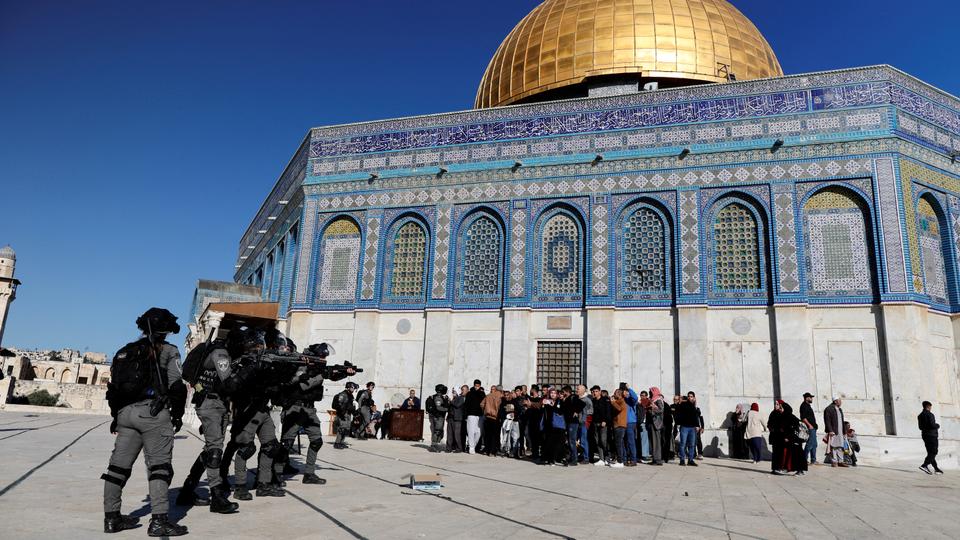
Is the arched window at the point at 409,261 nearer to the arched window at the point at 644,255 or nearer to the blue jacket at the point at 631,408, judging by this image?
the arched window at the point at 644,255

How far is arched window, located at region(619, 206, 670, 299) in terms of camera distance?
16.0m

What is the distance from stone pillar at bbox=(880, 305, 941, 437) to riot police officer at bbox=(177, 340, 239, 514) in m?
13.4

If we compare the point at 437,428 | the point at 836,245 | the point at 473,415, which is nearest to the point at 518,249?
the point at 437,428

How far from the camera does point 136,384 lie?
4602 millimetres

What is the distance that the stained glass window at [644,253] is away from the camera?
16.0 m

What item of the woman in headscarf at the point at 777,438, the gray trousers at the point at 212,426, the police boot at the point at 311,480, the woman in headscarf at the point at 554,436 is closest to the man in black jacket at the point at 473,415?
the woman in headscarf at the point at 554,436

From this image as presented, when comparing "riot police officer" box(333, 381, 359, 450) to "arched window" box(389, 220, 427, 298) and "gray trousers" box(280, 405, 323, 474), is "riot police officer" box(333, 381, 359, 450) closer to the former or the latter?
"gray trousers" box(280, 405, 323, 474)

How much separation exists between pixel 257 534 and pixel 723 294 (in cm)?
1328

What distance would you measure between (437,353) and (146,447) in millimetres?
12303

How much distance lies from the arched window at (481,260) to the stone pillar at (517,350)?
2.87 feet

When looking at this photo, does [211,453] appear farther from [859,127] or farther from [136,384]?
[859,127]

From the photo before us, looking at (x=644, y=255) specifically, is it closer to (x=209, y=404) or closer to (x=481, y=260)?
(x=481, y=260)

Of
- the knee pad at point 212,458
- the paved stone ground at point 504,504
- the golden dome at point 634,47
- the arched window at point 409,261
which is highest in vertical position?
the golden dome at point 634,47

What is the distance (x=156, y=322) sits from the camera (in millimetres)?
4793
